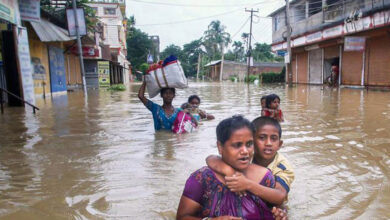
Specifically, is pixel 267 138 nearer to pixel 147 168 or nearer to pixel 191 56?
pixel 147 168

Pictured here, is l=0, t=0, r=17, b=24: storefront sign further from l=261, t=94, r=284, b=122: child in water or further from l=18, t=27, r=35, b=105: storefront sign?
l=261, t=94, r=284, b=122: child in water

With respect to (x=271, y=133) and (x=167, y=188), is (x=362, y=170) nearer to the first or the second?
(x=271, y=133)

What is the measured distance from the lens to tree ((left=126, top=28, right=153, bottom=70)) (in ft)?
188

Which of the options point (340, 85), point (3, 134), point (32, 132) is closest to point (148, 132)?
point (32, 132)

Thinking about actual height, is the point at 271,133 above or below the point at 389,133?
above

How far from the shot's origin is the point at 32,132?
6.39 metres

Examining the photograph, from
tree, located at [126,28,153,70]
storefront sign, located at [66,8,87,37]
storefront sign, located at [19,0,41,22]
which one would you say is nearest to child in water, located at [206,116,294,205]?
storefront sign, located at [19,0,41,22]

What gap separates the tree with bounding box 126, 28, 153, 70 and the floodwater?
51.3 meters

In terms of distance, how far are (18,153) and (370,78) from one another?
1989 centimetres

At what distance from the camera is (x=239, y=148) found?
6.74 feet

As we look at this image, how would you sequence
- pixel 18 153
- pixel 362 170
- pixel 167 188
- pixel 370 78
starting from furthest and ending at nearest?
1. pixel 370 78
2. pixel 18 153
3. pixel 362 170
4. pixel 167 188

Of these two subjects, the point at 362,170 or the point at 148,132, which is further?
the point at 148,132

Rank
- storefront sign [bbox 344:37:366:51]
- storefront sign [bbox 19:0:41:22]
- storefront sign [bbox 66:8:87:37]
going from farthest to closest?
storefront sign [bbox 344:37:366:51] < storefront sign [bbox 66:8:87:37] < storefront sign [bbox 19:0:41:22]

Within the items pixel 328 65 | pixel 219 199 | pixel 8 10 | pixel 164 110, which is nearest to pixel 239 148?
pixel 219 199
